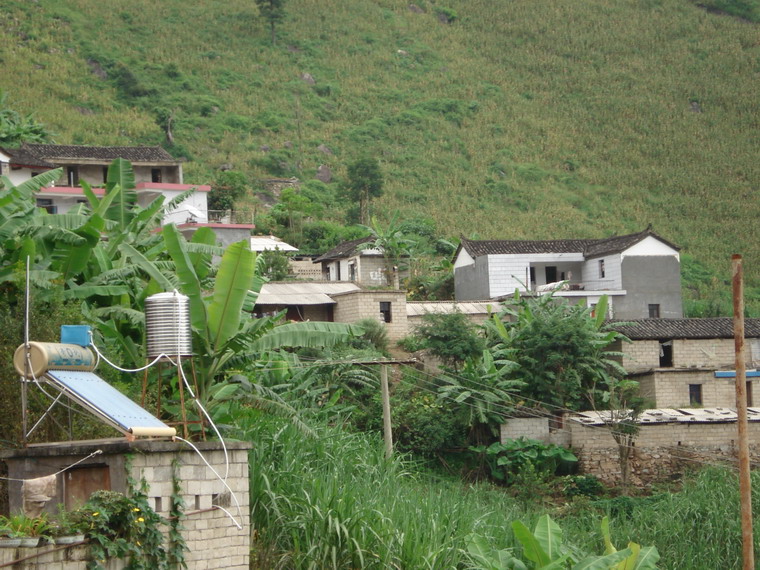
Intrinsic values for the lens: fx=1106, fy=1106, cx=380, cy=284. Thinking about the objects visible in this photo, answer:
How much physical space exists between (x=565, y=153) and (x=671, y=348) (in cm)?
5294

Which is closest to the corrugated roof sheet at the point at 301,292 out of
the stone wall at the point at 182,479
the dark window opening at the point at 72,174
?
the dark window opening at the point at 72,174

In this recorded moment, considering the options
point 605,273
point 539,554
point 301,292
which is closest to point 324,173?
point 605,273

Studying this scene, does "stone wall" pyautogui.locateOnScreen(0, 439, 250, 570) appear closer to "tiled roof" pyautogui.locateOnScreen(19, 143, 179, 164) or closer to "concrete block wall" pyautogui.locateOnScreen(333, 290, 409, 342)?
"concrete block wall" pyautogui.locateOnScreen(333, 290, 409, 342)

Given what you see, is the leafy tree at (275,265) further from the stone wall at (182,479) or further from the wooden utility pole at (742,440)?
the stone wall at (182,479)

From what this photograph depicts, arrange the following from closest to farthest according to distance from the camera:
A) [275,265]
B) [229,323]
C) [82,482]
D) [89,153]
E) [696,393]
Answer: [82,482] → [229,323] → [696,393] → [275,265] → [89,153]

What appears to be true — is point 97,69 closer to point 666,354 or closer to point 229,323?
point 666,354

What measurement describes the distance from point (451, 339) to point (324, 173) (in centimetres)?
4646

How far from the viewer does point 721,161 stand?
84.8 m

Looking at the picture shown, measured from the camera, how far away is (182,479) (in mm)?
13453

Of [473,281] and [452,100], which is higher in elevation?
[452,100]

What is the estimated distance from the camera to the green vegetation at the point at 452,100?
73.3 metres

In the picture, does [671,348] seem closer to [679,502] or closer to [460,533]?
[679,502]

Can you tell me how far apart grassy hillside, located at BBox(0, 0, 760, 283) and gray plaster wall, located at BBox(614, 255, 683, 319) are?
21.9 meters

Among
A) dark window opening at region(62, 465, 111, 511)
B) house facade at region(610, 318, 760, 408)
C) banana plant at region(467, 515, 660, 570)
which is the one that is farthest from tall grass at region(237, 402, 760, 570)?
house facade at region(610, 318, 760, 408)
